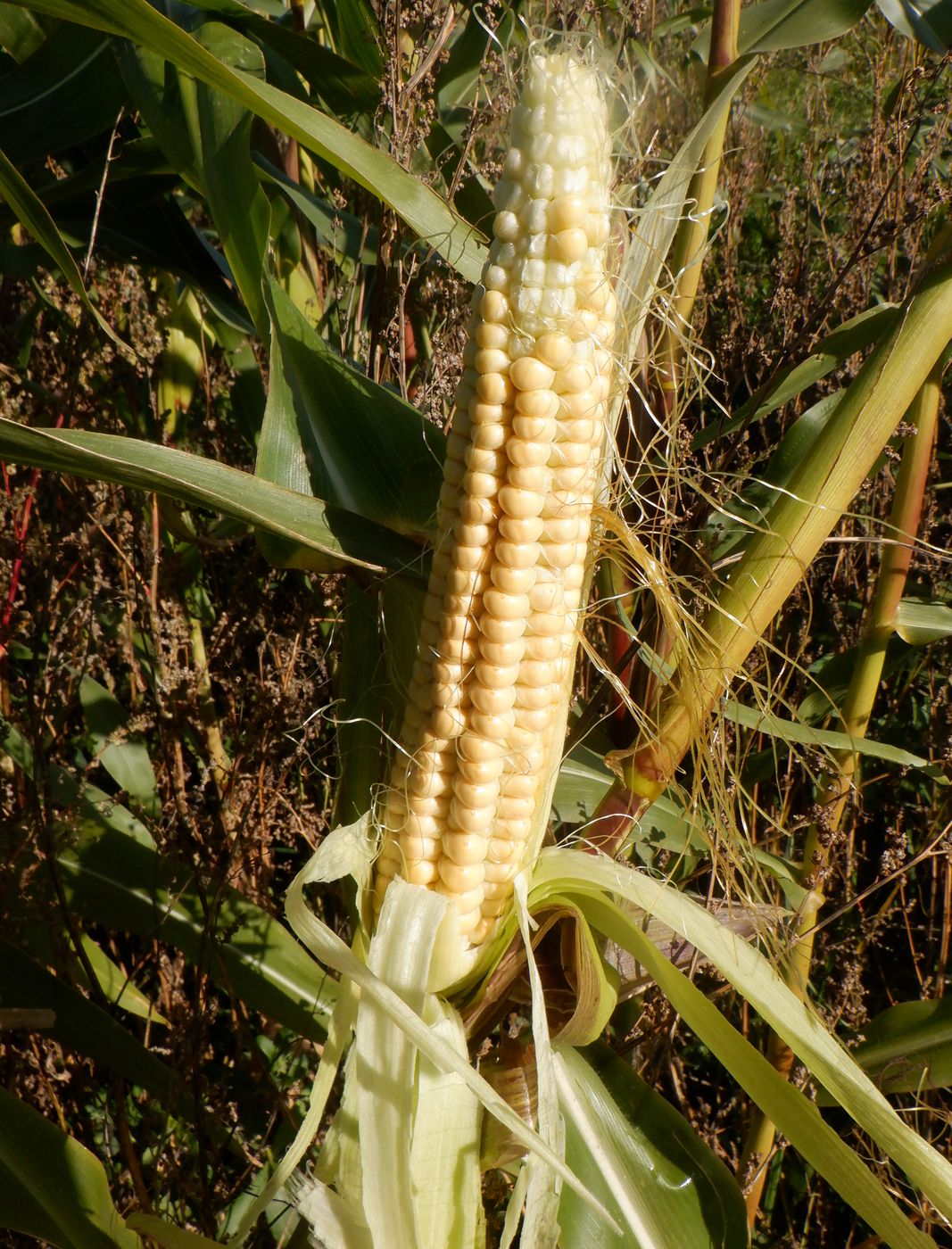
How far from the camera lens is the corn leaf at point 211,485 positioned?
0.94 meters

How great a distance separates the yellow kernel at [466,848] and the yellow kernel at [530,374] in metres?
0.48

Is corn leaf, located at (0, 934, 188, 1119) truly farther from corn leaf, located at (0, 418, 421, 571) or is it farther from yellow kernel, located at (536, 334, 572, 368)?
yellow kernel, located at (536, 334, 572, 368)

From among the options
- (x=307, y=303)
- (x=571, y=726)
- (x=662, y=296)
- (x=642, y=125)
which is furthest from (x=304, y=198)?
(x=571, y=726)

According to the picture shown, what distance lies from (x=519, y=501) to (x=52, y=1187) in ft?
3.79

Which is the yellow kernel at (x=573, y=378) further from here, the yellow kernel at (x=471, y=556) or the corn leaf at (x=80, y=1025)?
the corn leaf at (x=80, y=1025)

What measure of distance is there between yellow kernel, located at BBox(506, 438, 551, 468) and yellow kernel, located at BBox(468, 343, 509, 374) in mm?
68

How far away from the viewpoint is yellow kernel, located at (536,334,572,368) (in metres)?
0.89

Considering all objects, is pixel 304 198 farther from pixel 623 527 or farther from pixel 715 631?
pixel 715 631

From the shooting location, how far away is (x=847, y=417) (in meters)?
1.04

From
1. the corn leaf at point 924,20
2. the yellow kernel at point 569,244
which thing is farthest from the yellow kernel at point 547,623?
the corn leaf at point 924,20

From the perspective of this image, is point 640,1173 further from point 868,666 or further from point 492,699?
point 868,666

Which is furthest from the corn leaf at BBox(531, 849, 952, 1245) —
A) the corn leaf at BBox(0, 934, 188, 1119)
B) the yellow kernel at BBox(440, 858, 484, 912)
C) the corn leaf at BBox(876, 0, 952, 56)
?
the corn leaf at BBox(876, 0, 952, 56)

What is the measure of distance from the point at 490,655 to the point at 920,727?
1.78 metres

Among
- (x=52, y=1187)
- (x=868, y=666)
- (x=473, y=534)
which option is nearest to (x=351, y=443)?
(x=473, y=534)
